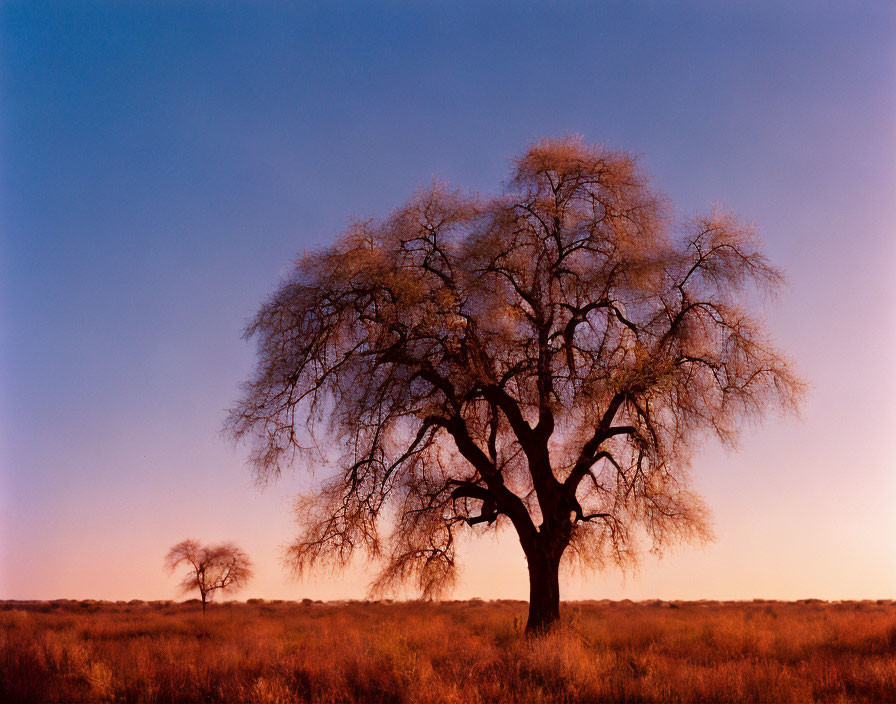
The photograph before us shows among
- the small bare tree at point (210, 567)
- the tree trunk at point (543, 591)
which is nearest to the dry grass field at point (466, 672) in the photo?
the tree trunk at point (543, 591)

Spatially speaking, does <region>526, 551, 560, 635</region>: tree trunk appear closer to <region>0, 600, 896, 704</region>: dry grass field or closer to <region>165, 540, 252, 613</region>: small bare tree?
<region>0, 600, 896, 704</region>: dry grass field

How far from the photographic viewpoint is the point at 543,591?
14055 mm

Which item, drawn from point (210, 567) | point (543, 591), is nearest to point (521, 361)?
point (543, 591)

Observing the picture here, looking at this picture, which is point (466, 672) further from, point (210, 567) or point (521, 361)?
point (210, 567)

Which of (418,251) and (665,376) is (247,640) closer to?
(418,251)

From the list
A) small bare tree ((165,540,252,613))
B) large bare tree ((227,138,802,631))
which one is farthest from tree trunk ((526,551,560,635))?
small bare tree ((165,540,252,613))

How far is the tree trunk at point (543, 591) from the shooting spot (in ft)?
45.8

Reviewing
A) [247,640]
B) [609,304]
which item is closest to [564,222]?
[609,304]

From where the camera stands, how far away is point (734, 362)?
1434 cm

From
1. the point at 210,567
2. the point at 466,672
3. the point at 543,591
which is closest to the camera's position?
the point at 466,672

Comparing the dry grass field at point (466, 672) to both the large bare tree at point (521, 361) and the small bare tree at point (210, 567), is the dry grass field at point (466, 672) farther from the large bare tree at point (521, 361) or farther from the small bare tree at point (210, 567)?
the small bare tree at point (210, 567)

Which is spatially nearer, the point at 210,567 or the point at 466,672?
the point at 466,672

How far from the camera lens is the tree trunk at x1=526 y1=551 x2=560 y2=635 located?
14.0m

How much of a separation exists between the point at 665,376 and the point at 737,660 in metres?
5.04
